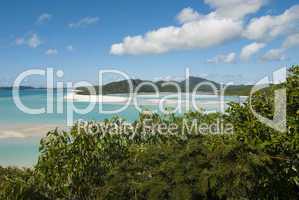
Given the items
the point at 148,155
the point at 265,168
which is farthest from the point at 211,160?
the point at 148,155

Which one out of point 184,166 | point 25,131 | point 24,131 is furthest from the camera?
point 24,131

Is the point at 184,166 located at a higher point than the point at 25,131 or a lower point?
higher

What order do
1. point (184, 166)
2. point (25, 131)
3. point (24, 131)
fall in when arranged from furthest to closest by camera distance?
point (24, 131), point (25, 131), point (184, 166)

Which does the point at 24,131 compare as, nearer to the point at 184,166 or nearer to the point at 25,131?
the point at 25,131

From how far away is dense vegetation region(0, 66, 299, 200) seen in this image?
28.4 ft

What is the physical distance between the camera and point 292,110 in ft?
33.2

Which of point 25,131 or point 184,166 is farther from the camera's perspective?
point 25,131

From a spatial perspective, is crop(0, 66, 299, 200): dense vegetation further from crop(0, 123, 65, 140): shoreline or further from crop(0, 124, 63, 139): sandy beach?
crop(0, 124, 63, 139): sandy beach

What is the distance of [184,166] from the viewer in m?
9.26

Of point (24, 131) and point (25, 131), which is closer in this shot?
point (25, 131)

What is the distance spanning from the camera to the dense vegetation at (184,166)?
8.66 metres


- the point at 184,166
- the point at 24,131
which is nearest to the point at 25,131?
the point at 24,131

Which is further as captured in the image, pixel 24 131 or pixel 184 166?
pixel 24 131

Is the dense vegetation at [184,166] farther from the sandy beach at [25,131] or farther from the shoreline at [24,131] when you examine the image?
the sandy beach at [25,131]
